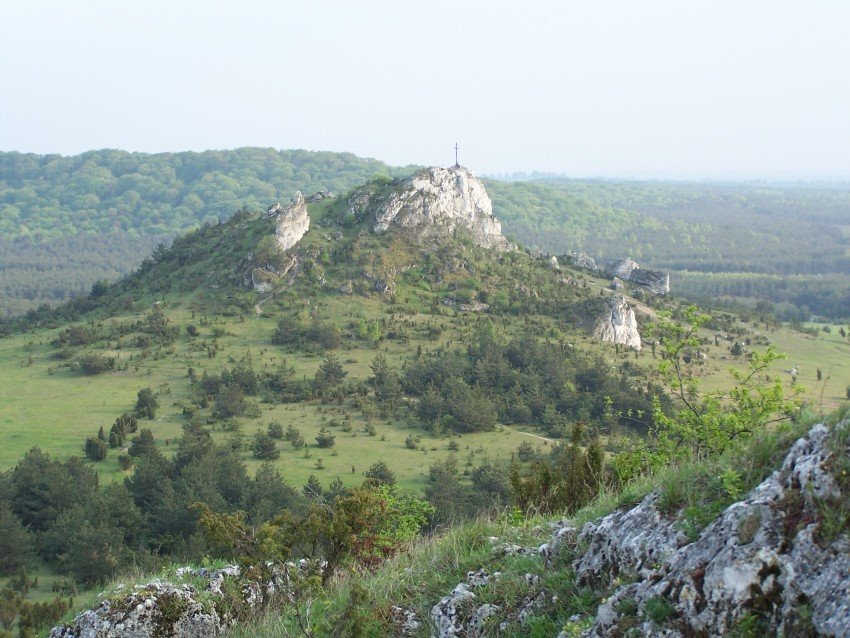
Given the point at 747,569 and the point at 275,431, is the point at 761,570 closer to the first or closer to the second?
the point at 747,569

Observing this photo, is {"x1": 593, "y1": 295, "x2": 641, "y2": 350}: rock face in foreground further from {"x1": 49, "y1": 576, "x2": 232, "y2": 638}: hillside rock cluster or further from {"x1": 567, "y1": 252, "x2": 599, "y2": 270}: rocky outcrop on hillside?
{"x1": 49, "y1": 576, "x2": 232, "y2": 638}: hillside rock cluster

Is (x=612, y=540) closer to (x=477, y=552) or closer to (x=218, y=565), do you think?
(x=477, y=552)

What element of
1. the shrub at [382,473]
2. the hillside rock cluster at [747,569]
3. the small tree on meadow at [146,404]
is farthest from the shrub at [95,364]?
the hillside rock cluster at [747,569]

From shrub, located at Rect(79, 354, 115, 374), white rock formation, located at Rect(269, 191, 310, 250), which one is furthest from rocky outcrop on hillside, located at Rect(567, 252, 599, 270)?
shrub, located at Rect(79, 354, 115, 374)

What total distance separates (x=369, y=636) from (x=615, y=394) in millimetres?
39293

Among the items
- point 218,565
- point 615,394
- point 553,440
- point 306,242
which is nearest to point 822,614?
point 218,565

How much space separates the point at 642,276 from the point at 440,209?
74.3ft

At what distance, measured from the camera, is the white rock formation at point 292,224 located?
6506cm

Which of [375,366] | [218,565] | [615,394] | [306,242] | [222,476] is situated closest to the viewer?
[218,565]

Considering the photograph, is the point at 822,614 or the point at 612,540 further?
the point at 612,540

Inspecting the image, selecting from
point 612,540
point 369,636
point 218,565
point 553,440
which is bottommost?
point 553,440

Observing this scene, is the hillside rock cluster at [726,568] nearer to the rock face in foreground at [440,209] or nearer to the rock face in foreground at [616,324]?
the rock face in foreground at [616,324]

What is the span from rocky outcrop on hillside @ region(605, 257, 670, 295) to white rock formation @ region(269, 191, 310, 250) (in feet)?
104

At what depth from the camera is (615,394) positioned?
44.8 meters
